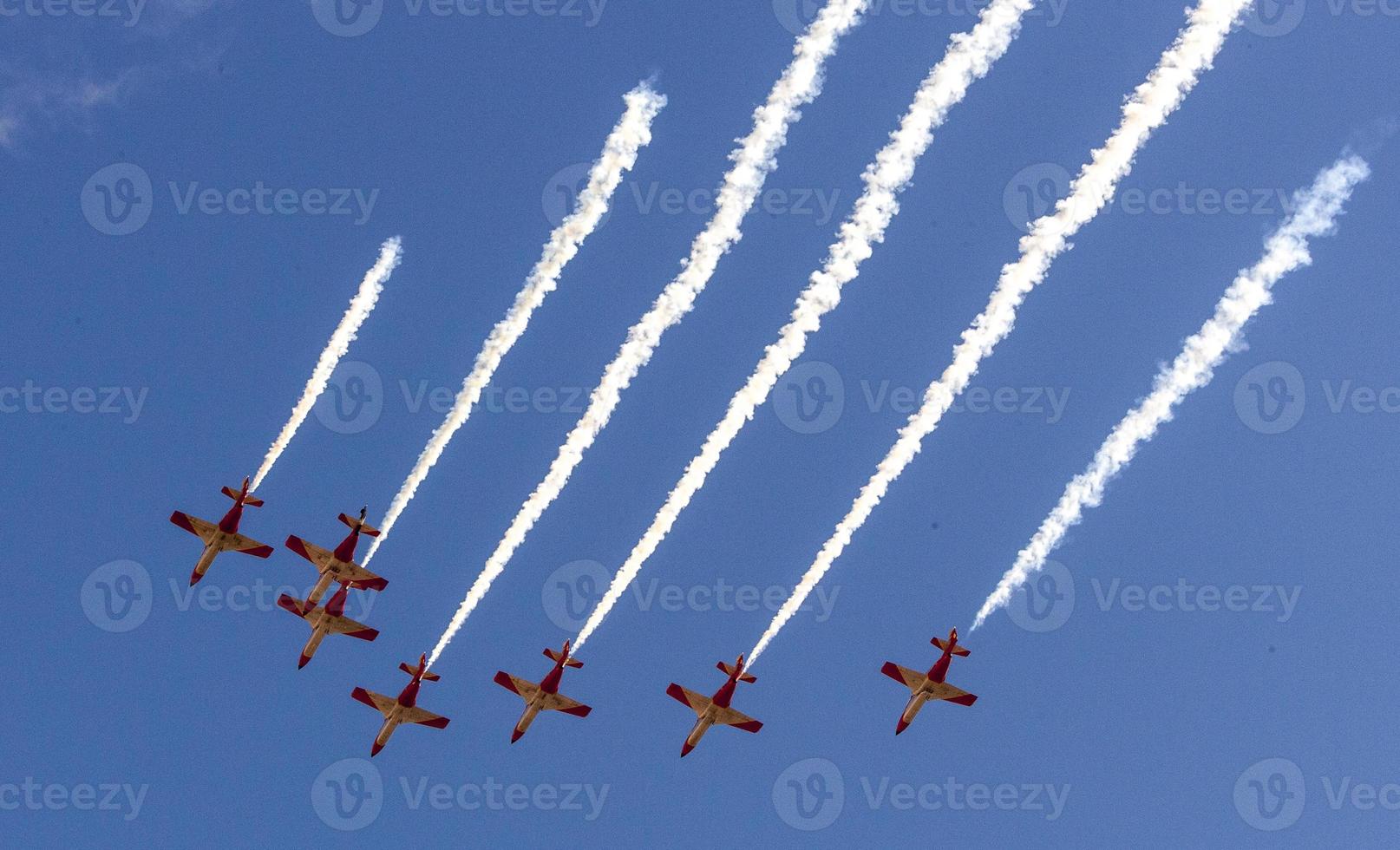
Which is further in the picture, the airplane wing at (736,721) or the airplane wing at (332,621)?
the airplane wing at (332,621)

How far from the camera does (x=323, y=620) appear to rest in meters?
67.7

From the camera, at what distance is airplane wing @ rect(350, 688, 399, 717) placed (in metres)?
67.2

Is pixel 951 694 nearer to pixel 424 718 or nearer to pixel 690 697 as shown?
pixel 690 697

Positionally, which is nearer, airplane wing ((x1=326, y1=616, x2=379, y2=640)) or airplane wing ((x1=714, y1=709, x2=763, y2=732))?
airplane wing ((x1=714, y1=709, x2=763, y2=732))

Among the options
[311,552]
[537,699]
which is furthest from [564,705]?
[311,552]

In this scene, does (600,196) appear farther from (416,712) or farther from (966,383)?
Answer: (416,712)

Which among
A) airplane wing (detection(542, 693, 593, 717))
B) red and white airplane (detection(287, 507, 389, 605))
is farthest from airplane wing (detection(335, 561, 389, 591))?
airplane wing (detection(542, 693, 593, 717))

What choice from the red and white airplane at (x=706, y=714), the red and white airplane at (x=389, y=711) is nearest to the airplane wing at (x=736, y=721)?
the red and white airplane at (x=706, y=714)

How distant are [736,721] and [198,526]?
69.9 ft

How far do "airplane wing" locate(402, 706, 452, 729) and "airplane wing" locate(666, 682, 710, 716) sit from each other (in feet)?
33.5

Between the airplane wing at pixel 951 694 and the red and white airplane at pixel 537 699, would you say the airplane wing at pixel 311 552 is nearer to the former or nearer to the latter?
the red and white airplane at pixel 537 699

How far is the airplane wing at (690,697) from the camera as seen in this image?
6388cm

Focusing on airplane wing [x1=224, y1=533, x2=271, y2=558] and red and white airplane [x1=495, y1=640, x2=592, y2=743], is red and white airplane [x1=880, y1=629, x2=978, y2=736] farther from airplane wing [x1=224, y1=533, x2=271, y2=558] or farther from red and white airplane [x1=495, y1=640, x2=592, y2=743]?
airplane wing [x1=224, y1=533, x2=271, y2=558]

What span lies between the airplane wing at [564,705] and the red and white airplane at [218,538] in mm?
12175
